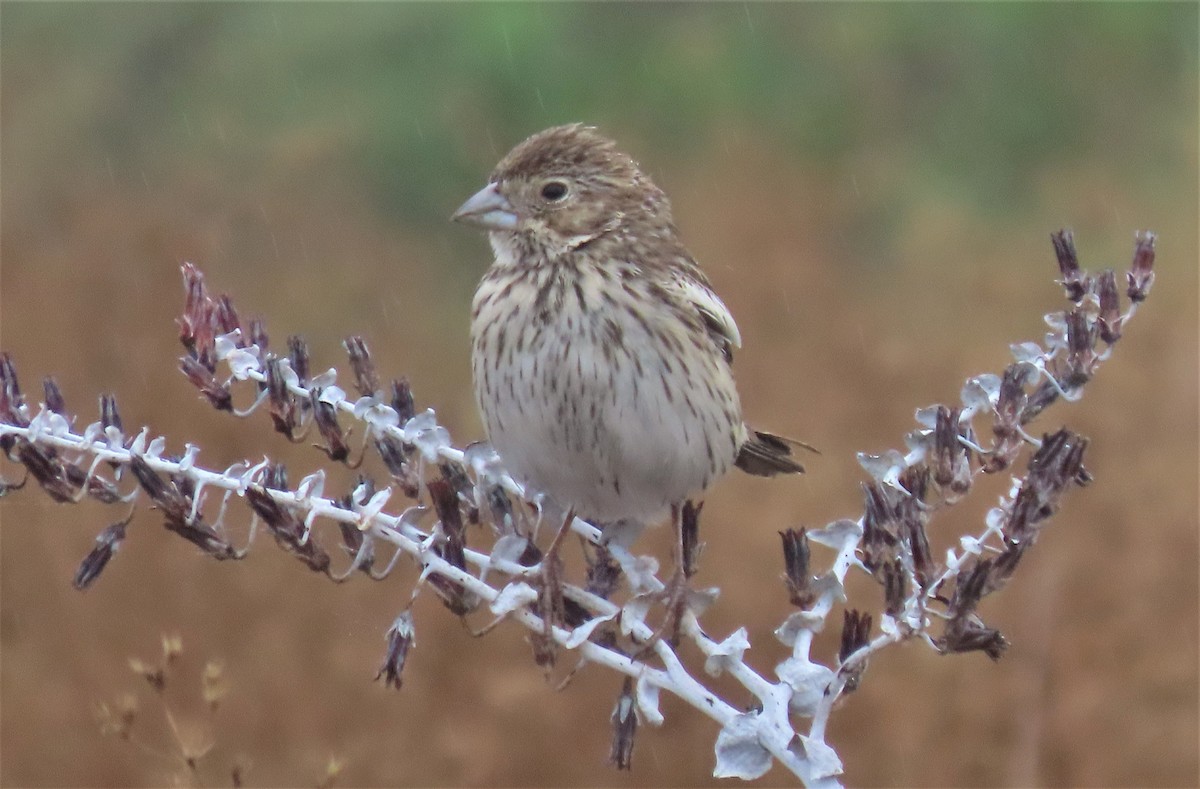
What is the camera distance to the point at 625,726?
206 centimetres

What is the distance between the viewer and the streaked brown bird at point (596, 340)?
2.77 metres

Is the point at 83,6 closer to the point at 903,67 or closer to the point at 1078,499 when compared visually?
the point at 903,67

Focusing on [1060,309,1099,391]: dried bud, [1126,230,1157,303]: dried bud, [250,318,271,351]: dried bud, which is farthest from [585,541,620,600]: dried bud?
[1126,230,1157,303]: dried bud

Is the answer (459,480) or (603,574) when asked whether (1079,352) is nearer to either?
(603,574)

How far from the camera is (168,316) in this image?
505cm

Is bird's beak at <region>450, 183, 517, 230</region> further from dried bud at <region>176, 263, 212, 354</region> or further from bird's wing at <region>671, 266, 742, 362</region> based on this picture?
dried bud at <region>176, 263, 212, 354</region>

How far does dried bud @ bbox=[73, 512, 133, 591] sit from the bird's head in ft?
3.50

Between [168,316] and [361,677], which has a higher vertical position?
[168,316]

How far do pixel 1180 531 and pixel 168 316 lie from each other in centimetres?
343

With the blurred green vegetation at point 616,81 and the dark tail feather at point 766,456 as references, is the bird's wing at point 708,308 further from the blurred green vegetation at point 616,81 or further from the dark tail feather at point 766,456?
the blurred green vegetation at point 616,81

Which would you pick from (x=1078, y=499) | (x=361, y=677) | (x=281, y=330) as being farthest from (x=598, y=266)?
(x=281, y=330)

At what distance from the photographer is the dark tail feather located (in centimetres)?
323

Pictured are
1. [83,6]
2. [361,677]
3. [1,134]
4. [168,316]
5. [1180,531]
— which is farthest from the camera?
[83,6]

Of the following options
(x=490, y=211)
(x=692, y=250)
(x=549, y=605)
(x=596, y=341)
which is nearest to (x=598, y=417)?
(x=596, y=341)
